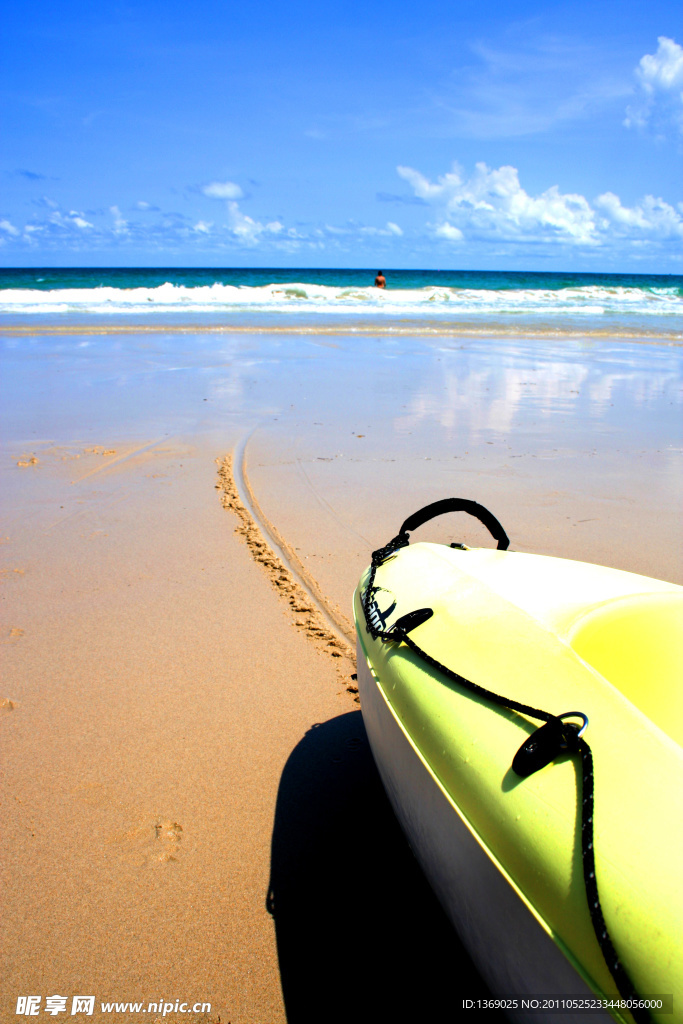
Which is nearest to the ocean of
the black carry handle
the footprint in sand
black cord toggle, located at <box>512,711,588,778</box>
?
the black carry handle

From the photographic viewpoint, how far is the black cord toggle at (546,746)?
130cm

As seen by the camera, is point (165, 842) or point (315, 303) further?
point (315, 303)

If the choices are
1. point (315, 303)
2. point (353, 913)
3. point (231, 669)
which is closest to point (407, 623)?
point (353, 913)

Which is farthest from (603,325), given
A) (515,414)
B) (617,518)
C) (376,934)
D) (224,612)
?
(376,934)

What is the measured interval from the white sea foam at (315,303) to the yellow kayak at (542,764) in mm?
21349

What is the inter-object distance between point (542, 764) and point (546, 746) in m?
0.04

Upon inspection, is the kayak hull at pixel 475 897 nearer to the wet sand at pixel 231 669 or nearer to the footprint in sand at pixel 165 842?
the wet sand at pixel 231 669

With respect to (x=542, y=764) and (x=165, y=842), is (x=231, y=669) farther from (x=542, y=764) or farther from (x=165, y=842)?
(x=542, y=764)

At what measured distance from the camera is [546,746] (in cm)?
131

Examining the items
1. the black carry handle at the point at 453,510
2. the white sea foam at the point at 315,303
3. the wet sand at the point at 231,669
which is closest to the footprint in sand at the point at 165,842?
the wet sand at the point at 231,669

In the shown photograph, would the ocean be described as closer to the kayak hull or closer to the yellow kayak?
the yellow kayak

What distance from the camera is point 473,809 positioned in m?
1.35

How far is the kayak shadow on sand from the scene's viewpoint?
1701 mm

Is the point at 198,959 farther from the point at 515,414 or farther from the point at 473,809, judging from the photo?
the point at 515,414
